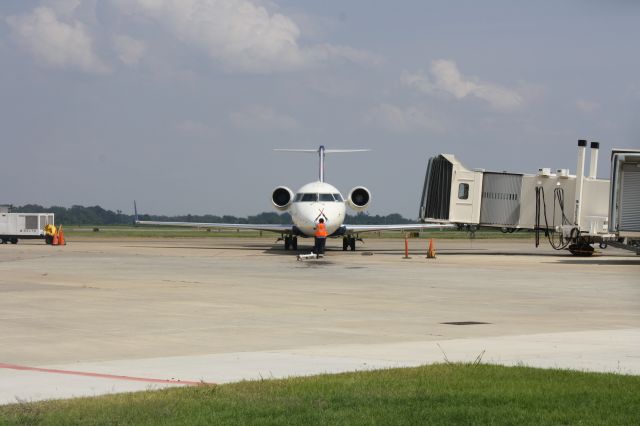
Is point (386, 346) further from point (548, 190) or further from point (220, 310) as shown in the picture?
point (548, 190)

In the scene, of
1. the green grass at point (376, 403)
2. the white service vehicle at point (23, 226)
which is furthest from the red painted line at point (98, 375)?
the white service vehicle at point (23, 226)

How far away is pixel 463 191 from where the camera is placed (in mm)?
46375

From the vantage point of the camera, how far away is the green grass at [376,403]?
8.26 meters

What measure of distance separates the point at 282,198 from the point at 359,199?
395cm

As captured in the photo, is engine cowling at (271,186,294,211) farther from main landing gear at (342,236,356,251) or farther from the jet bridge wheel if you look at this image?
the jet bridge wheel

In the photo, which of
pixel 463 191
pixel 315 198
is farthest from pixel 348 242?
pixel 463 191

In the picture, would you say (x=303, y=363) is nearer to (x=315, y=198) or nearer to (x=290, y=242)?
(x=315, y=198)

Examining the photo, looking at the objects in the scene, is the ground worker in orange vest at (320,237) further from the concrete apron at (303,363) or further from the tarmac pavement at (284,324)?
the concrete apron at (303,363)

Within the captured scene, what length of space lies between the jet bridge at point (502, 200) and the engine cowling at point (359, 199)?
4.26 metres

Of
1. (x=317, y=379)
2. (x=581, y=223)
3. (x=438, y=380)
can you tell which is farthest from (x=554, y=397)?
(x=581, y=223)

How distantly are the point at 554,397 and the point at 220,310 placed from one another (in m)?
10.5

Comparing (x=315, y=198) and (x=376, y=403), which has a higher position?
(x=315, y=198)

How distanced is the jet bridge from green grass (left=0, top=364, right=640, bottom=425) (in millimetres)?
35481

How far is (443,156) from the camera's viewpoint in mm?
46031
